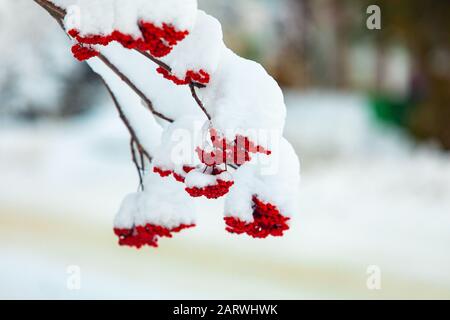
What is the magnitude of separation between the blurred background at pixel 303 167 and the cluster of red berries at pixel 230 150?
3678mm

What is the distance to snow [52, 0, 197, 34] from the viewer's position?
1.25 m

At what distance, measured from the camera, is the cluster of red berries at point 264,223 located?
4.82 ft

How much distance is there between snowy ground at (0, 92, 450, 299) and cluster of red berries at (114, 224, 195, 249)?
3257 millimetres

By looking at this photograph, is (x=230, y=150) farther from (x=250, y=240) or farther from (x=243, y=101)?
(x=250, y=240)

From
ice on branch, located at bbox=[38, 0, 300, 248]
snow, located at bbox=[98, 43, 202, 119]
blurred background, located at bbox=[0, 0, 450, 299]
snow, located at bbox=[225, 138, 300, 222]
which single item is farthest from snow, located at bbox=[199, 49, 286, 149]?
blurred background, located at bbox=[0, 0, 450, 299]

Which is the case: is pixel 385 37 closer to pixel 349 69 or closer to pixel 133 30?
pixel 349 69

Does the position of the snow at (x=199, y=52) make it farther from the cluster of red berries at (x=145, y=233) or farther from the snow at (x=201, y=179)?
the cluster of red berries at (x=145, y=233)

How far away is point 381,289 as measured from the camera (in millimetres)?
5070

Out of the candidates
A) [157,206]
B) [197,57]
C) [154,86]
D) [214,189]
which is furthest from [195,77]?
[157,206]

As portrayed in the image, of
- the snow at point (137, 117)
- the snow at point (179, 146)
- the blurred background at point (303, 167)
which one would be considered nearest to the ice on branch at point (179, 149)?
the snow at point (179, 146)

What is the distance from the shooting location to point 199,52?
139cm

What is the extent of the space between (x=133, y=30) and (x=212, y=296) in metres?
3.95

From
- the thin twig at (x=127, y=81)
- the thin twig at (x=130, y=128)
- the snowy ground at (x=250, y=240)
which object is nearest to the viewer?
the thin twig at (x=127, y=81)

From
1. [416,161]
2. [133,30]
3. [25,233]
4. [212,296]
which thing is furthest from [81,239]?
[133,30]
